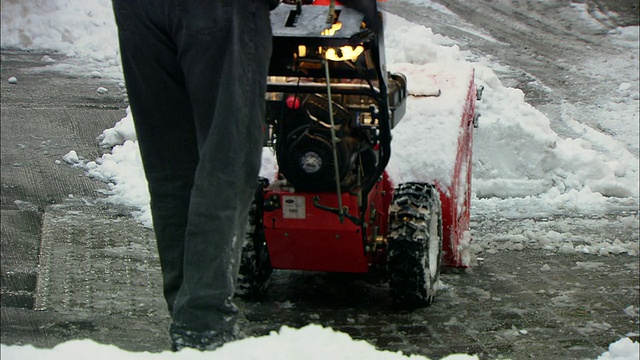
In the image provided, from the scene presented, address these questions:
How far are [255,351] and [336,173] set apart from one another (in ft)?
6.82

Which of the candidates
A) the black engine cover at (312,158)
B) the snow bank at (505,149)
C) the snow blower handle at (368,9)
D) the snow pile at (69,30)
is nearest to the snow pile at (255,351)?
the snow blower handle at (368,9)

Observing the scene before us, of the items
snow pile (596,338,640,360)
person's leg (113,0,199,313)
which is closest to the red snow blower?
snow pile (596,338,640,360)

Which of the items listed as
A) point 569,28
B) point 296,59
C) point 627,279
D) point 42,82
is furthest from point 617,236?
point 569,28

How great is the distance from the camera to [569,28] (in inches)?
537

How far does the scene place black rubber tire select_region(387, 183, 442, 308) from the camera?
5.18m

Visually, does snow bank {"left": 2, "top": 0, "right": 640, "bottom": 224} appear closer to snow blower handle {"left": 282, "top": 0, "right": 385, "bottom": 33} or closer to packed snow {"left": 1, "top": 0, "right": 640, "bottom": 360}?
packed snow {"left": 1, "top": 0, "right": 640, "bottom": 360}

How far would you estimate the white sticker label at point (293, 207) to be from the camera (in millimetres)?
5066

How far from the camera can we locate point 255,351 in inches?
111

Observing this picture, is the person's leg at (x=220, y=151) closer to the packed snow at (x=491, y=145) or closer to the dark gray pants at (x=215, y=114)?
the dark gray pants at (x=215, y=114)

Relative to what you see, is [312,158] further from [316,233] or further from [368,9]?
[368,9]

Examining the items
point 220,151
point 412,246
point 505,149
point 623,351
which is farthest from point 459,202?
point 220,151

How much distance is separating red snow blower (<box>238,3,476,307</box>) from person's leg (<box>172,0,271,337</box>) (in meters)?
1.35

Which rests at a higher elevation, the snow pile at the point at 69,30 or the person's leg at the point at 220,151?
the person's leg at the point at 220,151

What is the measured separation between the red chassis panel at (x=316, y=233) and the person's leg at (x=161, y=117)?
1.70m
